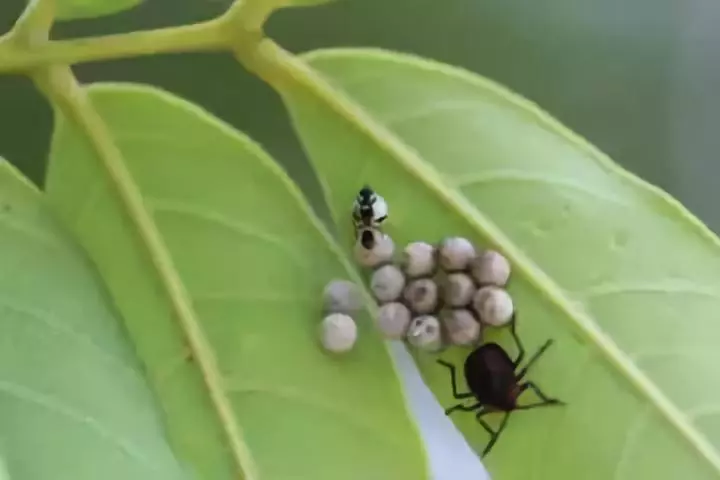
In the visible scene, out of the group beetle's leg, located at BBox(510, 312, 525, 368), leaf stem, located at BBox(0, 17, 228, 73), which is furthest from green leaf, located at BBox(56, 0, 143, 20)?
beetle's leg, located at BBox(510, 312, 525, 368)

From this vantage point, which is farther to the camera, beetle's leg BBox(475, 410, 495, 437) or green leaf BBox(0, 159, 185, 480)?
beetle's leg BBox(475, 410, 495, 437)

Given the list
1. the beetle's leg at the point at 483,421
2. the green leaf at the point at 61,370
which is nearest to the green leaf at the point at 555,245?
the beetle's leg at the point at 483,421

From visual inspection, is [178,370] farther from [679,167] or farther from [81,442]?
[679,167]

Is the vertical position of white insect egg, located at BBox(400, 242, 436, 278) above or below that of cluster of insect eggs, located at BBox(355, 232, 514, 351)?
above

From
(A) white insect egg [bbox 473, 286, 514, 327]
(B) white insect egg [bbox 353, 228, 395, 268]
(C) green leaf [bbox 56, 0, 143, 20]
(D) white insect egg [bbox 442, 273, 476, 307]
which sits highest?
(C) green leaf [bbox 56, 0, 143, 20]

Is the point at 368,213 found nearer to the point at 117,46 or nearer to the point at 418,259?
the point at 418,259

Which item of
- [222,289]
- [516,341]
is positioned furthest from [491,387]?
[222,289]

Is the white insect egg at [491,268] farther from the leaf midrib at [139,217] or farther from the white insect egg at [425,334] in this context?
the leaf midrib at [139,217]

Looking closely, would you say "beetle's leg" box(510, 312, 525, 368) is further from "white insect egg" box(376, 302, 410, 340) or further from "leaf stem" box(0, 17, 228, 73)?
"leaf stem" box(0, 17, 228, 73)
